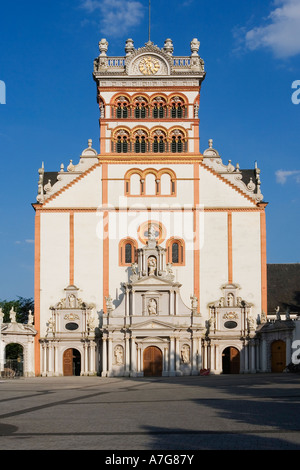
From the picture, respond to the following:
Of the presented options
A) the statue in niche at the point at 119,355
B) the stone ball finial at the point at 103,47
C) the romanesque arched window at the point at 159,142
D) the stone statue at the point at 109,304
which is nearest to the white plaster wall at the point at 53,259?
the stone statue at the point at 109,304

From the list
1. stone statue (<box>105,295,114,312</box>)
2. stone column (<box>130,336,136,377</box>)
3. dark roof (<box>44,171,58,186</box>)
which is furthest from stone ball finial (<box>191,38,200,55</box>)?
stone column (<box>130,336,136,377</box>)

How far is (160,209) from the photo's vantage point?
7181 centimetres

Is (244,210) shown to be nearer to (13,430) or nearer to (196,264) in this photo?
(196,264)

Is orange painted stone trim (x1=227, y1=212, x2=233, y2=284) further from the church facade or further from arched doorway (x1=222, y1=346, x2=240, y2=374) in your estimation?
arched doorway (x1=222, y1=346, x2=240, y2=374)

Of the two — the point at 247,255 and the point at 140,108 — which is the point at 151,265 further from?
the point at 140,108

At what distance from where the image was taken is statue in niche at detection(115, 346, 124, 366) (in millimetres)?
67875

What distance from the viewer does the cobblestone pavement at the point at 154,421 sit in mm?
19453

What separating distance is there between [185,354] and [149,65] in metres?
30.0

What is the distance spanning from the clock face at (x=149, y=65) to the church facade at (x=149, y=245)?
10cm

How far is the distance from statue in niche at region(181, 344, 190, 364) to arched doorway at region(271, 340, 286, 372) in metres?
8.17

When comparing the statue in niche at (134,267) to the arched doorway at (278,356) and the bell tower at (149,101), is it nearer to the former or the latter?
the bell tower at (149,101)

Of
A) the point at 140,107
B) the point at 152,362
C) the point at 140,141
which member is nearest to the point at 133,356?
the point at 152,362

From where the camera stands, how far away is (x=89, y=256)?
71.1 meters

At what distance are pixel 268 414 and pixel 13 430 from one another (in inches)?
372
